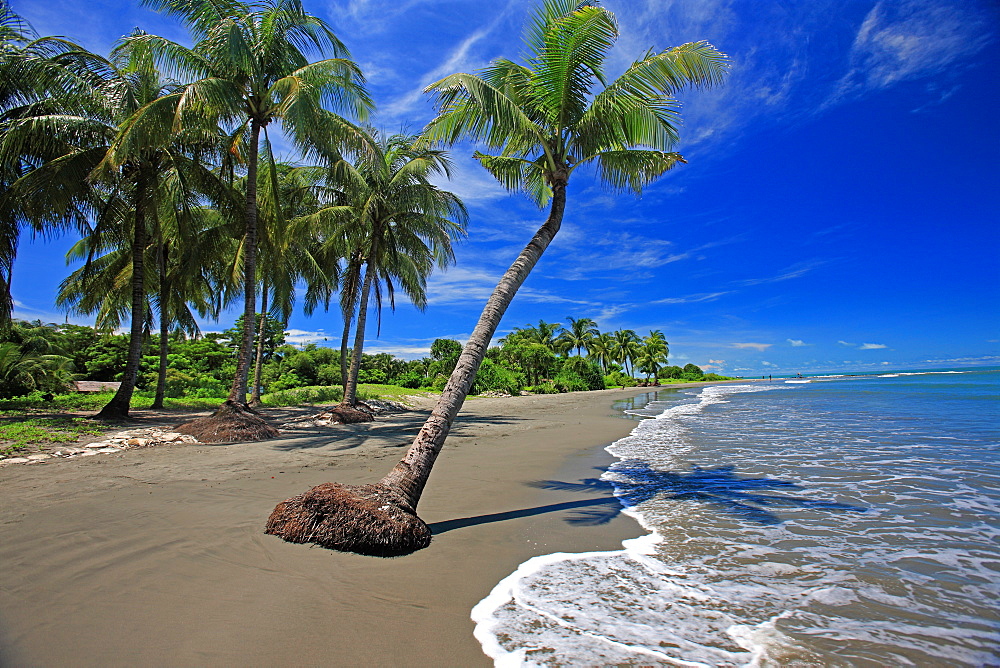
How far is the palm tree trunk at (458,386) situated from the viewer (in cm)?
445

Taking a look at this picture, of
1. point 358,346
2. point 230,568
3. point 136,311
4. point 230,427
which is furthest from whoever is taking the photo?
point 358,346

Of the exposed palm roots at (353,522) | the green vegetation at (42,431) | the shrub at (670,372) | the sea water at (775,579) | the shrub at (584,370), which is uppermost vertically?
the shrub at (670,372)

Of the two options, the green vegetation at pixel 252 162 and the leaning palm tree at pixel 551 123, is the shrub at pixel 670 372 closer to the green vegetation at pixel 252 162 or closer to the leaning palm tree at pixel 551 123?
the green vegetation at pixel 252 162

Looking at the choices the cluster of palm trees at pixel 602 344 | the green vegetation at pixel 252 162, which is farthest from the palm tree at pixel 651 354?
the green vegetation at pixel 252 162

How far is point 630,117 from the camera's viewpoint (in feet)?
22.2

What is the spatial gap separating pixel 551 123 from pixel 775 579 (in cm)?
615

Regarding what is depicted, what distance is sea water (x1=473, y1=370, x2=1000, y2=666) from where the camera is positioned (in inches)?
104

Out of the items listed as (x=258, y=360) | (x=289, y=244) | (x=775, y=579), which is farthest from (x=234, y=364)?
(x=775, y=579)

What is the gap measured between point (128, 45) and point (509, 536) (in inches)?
517

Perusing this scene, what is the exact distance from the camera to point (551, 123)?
687cm

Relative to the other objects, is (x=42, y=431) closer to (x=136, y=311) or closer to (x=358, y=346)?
(x=136, y=311)

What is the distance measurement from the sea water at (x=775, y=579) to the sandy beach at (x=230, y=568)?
0.38 m

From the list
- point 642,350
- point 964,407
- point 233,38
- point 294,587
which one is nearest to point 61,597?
point 294,587

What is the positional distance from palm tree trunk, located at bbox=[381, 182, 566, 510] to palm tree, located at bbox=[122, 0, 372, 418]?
265 inches
